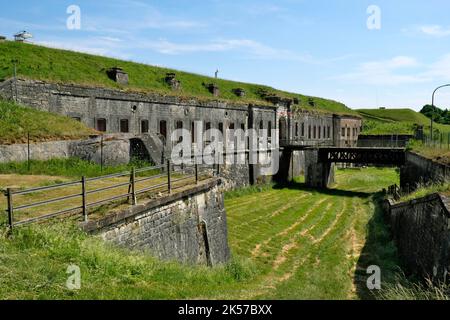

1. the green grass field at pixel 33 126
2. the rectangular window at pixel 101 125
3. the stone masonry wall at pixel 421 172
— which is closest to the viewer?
the green grass field at pixel 33 126

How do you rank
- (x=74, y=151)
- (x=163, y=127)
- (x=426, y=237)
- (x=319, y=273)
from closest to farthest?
1. (x=426, y=237)
2. (x=319, y=273)
3. (x=74, y=151)
4. (x=163, y=127)

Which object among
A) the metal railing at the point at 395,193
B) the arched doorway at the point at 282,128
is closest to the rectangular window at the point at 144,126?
the metal railing at the point at 395,193

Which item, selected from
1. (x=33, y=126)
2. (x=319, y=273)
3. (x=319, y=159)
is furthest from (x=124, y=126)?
(x=319, y=159)

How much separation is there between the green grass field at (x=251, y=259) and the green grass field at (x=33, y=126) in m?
8.39

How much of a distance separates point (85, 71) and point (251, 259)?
15.8m

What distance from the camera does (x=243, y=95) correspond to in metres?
38.9

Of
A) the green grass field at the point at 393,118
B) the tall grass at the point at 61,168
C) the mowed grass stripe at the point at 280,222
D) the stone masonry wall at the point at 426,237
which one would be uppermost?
the green grass field at the point at 393,118

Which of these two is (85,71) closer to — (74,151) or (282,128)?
(74,151)

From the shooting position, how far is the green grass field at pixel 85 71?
2248 cm

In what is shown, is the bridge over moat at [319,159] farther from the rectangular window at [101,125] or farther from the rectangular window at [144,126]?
the rectangular window at [101,125]

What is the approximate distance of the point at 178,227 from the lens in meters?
13.1

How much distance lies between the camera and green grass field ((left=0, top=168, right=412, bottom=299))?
7207mm
